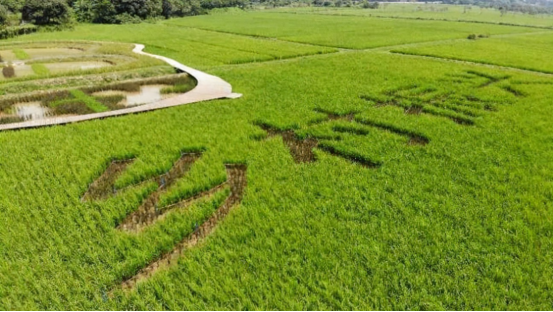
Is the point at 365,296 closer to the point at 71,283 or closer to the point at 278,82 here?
the point at 71,283

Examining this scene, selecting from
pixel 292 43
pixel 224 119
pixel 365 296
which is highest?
pixel 292 43

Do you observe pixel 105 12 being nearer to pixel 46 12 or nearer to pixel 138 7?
pixel 138 7

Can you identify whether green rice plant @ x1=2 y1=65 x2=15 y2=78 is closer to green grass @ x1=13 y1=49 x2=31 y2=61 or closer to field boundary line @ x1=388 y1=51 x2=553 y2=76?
green grass @ x1=13 y1=49 x2=31 y2=61

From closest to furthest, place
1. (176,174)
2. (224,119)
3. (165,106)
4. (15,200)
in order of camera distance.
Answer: (15,200) → (176,174) → (224,119) → (165,106)

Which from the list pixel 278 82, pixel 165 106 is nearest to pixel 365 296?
pixel 165 106

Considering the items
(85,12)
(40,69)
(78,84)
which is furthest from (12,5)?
(78,84)

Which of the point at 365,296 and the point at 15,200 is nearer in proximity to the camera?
the point at 365,296

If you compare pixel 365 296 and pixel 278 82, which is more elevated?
pixel 278 82
